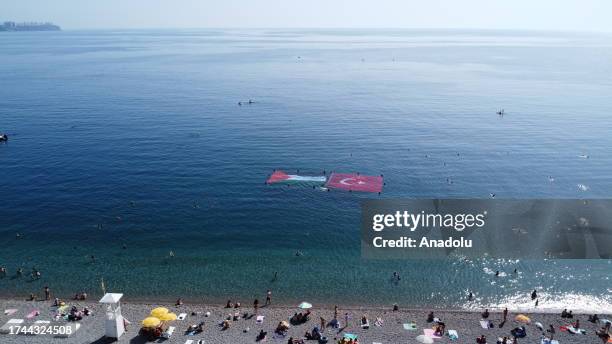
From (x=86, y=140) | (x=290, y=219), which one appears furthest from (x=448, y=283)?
(x=86, y=140)

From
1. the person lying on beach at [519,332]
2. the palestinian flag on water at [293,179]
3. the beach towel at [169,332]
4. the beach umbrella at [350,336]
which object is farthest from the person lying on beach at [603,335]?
the palestinian flag on water at [293,179]

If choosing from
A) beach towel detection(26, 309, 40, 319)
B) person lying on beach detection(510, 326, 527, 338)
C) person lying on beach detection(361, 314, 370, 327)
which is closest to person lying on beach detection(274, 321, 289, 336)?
person lying on beach detection(361, 314, 370, 327)

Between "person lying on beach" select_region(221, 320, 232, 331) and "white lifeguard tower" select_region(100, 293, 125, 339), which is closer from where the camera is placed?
"white lifeguard tower" select_region(100, 293, 125, 339)

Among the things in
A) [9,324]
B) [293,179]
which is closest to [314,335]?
[9,324]

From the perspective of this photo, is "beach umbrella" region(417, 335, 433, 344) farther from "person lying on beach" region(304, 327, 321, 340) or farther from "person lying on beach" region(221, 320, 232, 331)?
"person lying on beach" region(221, 320, 232, 331)

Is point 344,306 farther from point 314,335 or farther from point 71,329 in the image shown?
point 71,329

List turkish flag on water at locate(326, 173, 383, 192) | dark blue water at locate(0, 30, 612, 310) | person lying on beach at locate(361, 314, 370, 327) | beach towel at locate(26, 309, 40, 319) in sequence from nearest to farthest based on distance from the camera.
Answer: person lying on beach at locate(361, 314, 370, 327) < beach towel at locate(26, 309, 40, 319) < dark blue water at locate(0, 30, 612, 310) < turkish flag on water at locate(326, 173, 383, 192)

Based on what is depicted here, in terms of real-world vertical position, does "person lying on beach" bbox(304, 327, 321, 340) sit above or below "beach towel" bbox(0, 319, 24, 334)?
below
